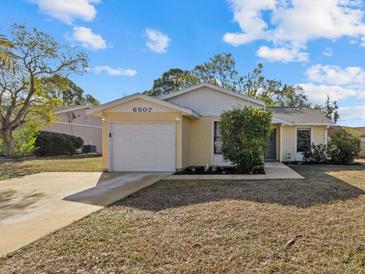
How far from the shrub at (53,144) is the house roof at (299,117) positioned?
1723 cm

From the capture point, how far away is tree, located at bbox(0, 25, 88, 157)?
2154 centimetres

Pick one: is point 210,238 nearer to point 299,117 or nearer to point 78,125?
point 299,117

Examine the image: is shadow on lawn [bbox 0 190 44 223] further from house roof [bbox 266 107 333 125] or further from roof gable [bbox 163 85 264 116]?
house roof [bbox 266 107 333 125]

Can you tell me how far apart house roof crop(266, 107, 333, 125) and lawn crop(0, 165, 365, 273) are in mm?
12077

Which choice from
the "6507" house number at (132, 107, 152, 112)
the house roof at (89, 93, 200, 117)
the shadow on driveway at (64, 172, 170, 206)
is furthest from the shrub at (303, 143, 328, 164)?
the shadow on driveway at (64, 172, 170, 206)

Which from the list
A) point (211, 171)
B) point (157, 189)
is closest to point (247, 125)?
point (211, 171)

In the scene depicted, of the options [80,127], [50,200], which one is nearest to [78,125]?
[80,127]

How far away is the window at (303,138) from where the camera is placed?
1991cm

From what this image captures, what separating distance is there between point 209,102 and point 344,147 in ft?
27.3

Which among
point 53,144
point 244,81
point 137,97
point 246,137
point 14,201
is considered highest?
point 244,81

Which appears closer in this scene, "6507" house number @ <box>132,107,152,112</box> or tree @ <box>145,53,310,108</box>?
"6507" house number @ <box>132,107,152,112</box>

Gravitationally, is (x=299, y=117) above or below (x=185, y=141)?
above

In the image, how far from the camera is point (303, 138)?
2000 cm

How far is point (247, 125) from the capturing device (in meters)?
13.0
